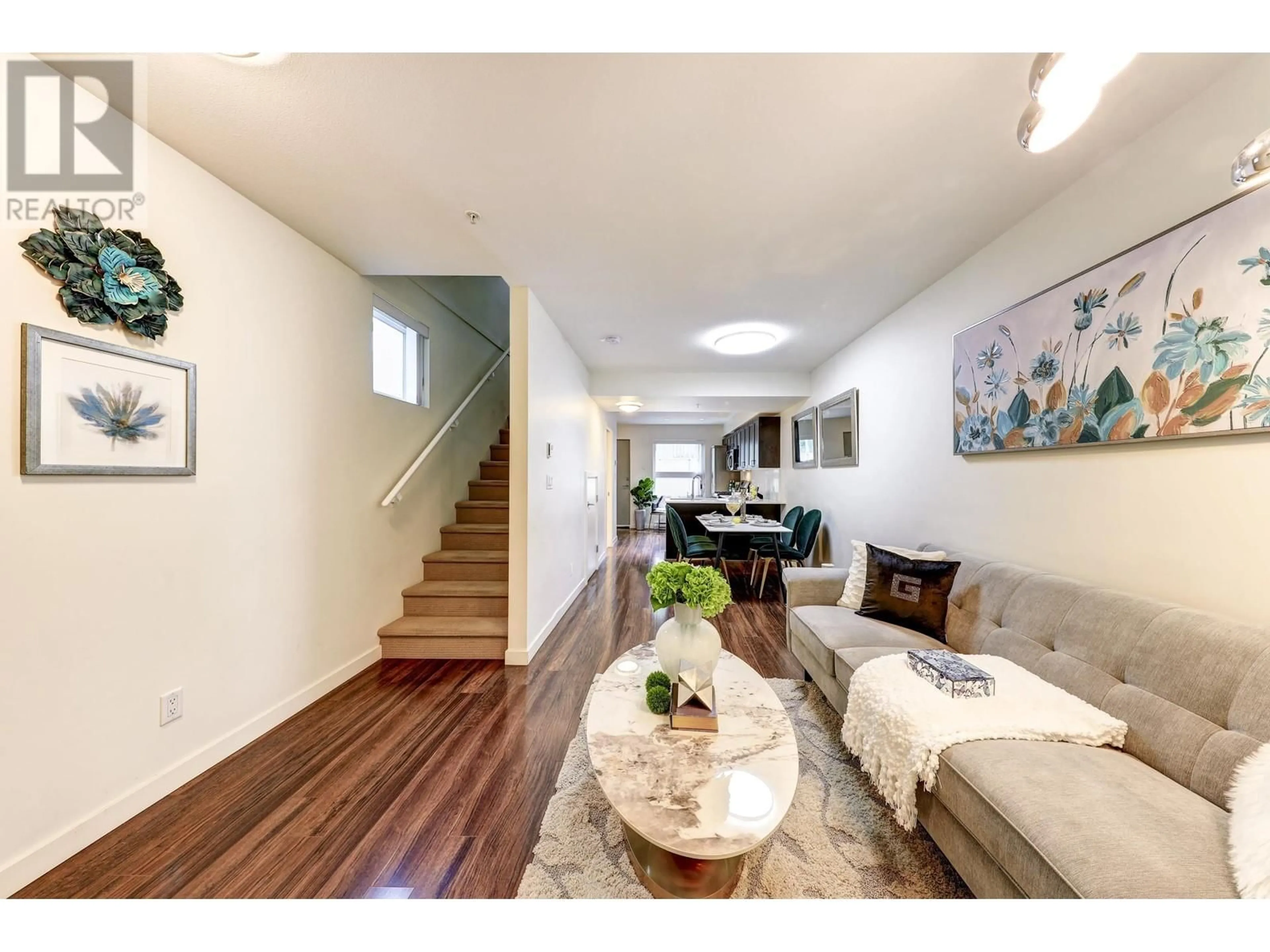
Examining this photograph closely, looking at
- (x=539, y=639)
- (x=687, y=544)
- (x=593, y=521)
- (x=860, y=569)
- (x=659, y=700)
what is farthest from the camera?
(x=593, y=521)

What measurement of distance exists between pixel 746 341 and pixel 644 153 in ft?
7.17

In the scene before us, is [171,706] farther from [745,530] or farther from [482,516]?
[745,530]

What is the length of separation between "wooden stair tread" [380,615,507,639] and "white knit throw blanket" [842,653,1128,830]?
2.22m

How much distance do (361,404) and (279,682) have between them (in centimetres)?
158

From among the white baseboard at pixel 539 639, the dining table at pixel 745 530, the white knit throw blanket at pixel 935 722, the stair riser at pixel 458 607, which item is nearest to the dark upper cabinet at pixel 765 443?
the dining table at pixel 745 530

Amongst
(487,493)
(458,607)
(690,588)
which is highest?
(487,493)

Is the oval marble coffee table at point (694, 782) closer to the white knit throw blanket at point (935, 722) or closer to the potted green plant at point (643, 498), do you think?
the white knit throw blanket at point (935, 722)

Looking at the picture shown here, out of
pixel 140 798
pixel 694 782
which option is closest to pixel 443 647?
pixel 140 798

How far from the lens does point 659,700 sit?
4.50 feet

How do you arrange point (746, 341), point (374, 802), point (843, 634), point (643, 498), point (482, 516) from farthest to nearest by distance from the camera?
point (643, 498), point (482, 516), point (746, 341), point (843, 634), point (374, 802)

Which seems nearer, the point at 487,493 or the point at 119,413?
the point at 119,413

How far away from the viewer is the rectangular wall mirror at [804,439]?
16.2 ft

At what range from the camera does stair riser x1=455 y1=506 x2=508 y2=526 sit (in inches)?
152
